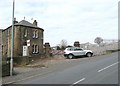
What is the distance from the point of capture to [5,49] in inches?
2248

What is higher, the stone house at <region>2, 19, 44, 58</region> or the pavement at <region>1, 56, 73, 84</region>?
the stone house at <region>2, 19, 44, 58</region>

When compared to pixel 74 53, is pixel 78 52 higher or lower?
higher

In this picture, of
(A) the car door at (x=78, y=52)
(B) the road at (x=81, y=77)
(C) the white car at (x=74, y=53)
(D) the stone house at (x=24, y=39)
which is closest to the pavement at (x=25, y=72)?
(B) the road at (x=81, y=77)

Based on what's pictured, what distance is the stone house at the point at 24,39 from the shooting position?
52469mm

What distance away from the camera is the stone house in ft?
172

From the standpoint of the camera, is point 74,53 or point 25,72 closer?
point 25,72

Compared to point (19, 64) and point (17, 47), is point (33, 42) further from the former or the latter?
point (19, 64)

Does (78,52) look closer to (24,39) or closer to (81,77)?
(24,39)

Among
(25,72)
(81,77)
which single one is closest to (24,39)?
(25,72)

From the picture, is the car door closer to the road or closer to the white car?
the white car

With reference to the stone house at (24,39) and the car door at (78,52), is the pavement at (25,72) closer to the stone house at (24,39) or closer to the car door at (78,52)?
the car door at (78,52)

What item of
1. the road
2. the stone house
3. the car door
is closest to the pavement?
the road

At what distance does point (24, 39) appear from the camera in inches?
2115

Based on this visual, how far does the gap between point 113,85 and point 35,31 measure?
41.7 m
